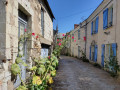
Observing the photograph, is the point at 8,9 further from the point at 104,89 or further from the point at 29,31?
the point at 104,89

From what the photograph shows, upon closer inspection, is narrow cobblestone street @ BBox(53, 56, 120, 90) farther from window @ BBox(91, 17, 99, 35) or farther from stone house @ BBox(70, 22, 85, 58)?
stone house @ BBox(70, 22, 85, 58)

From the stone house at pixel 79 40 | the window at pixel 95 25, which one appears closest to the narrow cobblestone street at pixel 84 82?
the window at pixel 95 25

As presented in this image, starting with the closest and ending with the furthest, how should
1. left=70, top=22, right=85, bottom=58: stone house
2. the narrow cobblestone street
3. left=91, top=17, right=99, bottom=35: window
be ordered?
the narrow cobblestone street, left=91, top=17, right=99, bottom=35: window, left=70, top=22, right=85, bottom=58: stone house

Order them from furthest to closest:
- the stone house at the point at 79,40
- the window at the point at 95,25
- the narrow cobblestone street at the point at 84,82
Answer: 1. the stone house at the point at 79,40
2. the window at the point at 95,25
3. the narrow cobblestone street at the point at 84,82

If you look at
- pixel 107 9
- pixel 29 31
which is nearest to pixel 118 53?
pixel 107 9

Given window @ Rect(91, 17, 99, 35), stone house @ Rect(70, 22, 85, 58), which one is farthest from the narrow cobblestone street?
stone house @ Rect(70, 22, 85, 58)

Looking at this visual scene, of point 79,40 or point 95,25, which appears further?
point 79,40

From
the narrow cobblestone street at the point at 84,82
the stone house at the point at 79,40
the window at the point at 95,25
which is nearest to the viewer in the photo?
the narrow cobblestone street at the point at 84,82

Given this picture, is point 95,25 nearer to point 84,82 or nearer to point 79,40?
point 79,40

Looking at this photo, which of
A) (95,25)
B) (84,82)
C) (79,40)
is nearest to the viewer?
(84,82)

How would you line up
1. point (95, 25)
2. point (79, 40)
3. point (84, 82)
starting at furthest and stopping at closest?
point (79, 40) → point (95, 25) → point (84, 82)

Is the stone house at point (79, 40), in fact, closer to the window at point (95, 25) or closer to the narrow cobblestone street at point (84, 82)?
the window at point (95, 25)

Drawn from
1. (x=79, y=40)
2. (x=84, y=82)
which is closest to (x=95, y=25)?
(x=79, y=40)

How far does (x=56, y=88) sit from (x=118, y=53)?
3888mm
